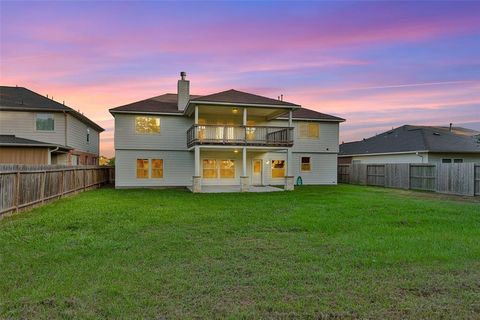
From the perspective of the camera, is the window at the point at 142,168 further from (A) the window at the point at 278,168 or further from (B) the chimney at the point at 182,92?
(A) the window at the point at 278,168

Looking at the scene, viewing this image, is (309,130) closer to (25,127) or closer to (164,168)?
(164,168)

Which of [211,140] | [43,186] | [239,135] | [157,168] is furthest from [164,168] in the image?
[43,186]

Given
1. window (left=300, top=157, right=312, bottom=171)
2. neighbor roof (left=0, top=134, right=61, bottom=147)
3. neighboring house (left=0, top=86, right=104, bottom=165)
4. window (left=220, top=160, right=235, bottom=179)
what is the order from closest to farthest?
neighbor roof (left=0, top=134, right=61, bottom=147)
neighboring house (left=0, top=86, right=104, bottom=165)
window (left=220, top=160, right=235, bottom=179)
window (left=300, top=157, right=312, bottom=171)

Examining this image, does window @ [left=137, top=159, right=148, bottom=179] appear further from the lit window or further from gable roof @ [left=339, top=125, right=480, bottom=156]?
gable roof @ [left=339, top=125, right=480, bottom=156]

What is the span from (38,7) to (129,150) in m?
11.0

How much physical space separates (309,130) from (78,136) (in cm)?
1767

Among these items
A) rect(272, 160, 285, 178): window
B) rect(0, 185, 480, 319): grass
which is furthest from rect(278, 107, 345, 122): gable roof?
rect(0, 185, 480, 319): grass

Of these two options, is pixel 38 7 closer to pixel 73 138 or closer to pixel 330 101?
pixel 73 138

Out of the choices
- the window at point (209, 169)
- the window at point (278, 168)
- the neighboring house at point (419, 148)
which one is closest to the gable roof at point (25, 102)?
the window at point (209, 169)

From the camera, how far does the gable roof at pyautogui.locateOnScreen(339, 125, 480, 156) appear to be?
25.8 metres

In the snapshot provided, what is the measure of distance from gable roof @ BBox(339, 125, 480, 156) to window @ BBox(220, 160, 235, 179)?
595 inches

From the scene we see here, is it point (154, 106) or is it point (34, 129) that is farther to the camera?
point (154, 106)

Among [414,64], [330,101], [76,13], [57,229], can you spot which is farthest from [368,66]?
[57,229]

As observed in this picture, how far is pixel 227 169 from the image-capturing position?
74.6 ft
